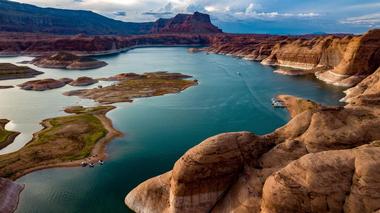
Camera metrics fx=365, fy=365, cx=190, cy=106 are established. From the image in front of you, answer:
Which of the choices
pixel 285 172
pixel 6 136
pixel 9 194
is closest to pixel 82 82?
pixel 6 136

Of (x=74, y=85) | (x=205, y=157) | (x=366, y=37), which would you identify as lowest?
(x=74, y=85)

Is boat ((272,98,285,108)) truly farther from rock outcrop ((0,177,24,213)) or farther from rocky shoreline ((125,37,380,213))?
rock outcrop ((0,177,24,213))

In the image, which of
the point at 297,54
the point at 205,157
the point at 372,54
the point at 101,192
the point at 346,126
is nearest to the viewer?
the point at 205,157

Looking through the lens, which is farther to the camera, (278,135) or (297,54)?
(297,54)

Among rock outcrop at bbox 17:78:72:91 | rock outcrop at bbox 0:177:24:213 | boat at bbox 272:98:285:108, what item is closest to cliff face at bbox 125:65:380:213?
rock outcrop at bbox 0:177:24:213

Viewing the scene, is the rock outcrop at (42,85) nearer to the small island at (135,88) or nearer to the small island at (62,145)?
the small island at (135,88)

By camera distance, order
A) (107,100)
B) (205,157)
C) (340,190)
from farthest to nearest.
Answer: (107,100) → (205,157) → (340,190)

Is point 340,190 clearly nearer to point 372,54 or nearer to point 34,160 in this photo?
point 34,160

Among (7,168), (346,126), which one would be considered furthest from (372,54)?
(7,168)
